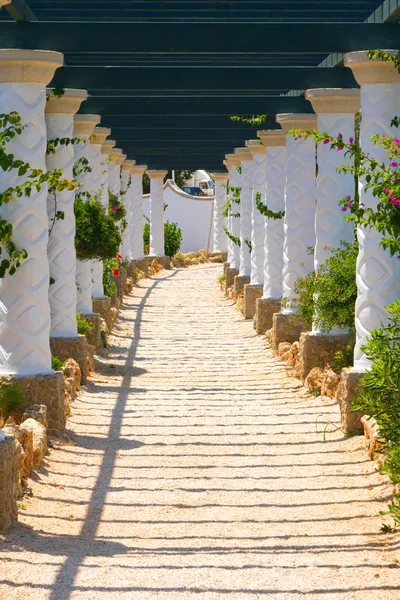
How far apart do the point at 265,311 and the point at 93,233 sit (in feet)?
13.8

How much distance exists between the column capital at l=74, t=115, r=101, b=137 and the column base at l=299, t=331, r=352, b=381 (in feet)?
12.8

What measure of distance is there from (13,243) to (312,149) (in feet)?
19.9

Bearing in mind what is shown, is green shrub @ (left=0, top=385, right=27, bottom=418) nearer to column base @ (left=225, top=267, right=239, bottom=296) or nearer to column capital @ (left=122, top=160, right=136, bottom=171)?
column base @ (left=225, top=267, right=239, bottom=296)

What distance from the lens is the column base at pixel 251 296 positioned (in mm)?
18922

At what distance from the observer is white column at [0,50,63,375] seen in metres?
8.77

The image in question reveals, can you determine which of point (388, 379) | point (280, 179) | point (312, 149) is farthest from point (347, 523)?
point (280, 179)

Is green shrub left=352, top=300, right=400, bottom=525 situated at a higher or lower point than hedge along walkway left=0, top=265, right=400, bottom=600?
higher

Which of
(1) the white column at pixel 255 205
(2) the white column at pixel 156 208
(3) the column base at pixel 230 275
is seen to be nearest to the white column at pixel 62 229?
(1) the white column at pixel 255 205

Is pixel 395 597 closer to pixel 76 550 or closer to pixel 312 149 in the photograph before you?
pixel 76 550

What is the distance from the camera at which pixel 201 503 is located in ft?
23.7

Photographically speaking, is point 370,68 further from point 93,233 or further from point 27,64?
point 93,233

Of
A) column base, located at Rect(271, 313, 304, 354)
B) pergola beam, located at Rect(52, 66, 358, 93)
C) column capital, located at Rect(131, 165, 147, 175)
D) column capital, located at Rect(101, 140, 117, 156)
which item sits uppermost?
pergola beam, located at Rect(52, 66, 358, 93)

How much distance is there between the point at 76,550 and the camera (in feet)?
20.2

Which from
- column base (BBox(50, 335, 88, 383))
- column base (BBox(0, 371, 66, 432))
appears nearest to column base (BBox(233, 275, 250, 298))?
column base (BBox(50, 335, 88, 383))
